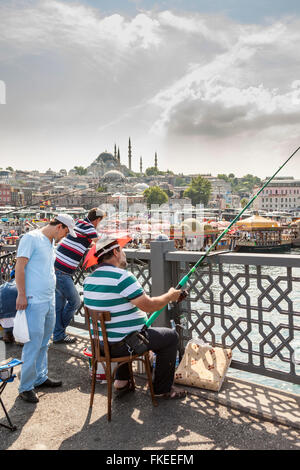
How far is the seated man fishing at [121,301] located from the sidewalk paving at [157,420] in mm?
423

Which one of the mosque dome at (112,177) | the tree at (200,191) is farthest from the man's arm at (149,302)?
the mosque dome at (112,177)

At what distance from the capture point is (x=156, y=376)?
316cm

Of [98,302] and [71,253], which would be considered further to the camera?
[71,253]

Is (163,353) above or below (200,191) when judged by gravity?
below

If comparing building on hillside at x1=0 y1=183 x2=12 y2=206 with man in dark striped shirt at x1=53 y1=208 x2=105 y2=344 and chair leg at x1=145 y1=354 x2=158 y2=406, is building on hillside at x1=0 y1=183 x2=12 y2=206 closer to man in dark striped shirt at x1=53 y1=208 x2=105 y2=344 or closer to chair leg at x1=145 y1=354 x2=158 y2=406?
man in dark striped shirt at x1=53 y1=208 x2=105 y2=344

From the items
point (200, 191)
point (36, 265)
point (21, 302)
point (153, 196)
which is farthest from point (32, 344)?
point (200, 191)

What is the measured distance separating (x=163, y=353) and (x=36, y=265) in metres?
1.24

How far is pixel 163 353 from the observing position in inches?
122

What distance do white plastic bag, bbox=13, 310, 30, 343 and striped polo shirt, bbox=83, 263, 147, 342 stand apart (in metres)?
0.61

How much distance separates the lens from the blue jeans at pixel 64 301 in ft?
14.5

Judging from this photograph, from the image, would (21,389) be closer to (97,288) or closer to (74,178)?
(97,288)

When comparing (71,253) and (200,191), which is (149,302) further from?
(200,191)
